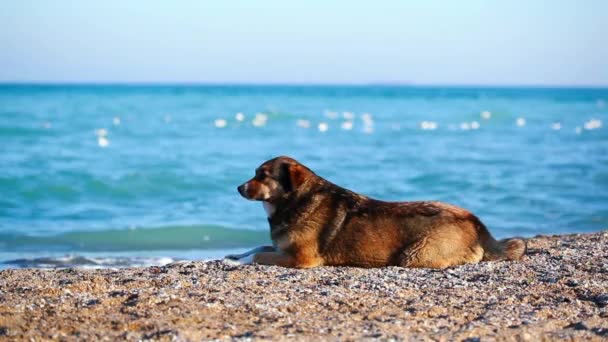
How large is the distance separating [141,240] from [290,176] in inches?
254

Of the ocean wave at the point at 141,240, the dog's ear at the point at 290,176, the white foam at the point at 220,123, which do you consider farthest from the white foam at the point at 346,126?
the dog's ear at the point at 290,176

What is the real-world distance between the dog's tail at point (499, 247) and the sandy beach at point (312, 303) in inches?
10.4

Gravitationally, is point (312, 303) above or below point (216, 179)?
above

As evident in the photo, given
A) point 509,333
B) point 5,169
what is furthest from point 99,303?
point 5,169

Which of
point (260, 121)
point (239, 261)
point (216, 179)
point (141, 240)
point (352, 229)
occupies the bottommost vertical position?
point (141, 240)

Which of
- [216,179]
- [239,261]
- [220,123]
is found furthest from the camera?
[220,123]

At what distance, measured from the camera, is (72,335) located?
6.87m

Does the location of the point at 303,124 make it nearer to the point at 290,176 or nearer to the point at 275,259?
the point at 290,176

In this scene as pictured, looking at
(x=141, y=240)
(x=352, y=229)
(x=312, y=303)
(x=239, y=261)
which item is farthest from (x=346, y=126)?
(x=312, y=303)

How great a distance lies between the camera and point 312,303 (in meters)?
7.98

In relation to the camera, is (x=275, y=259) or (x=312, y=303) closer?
(x=312, y=303)

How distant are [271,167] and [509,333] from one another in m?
4.15

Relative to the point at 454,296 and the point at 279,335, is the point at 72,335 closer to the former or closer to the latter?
the point at 279,335

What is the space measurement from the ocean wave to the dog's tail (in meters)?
6.19
